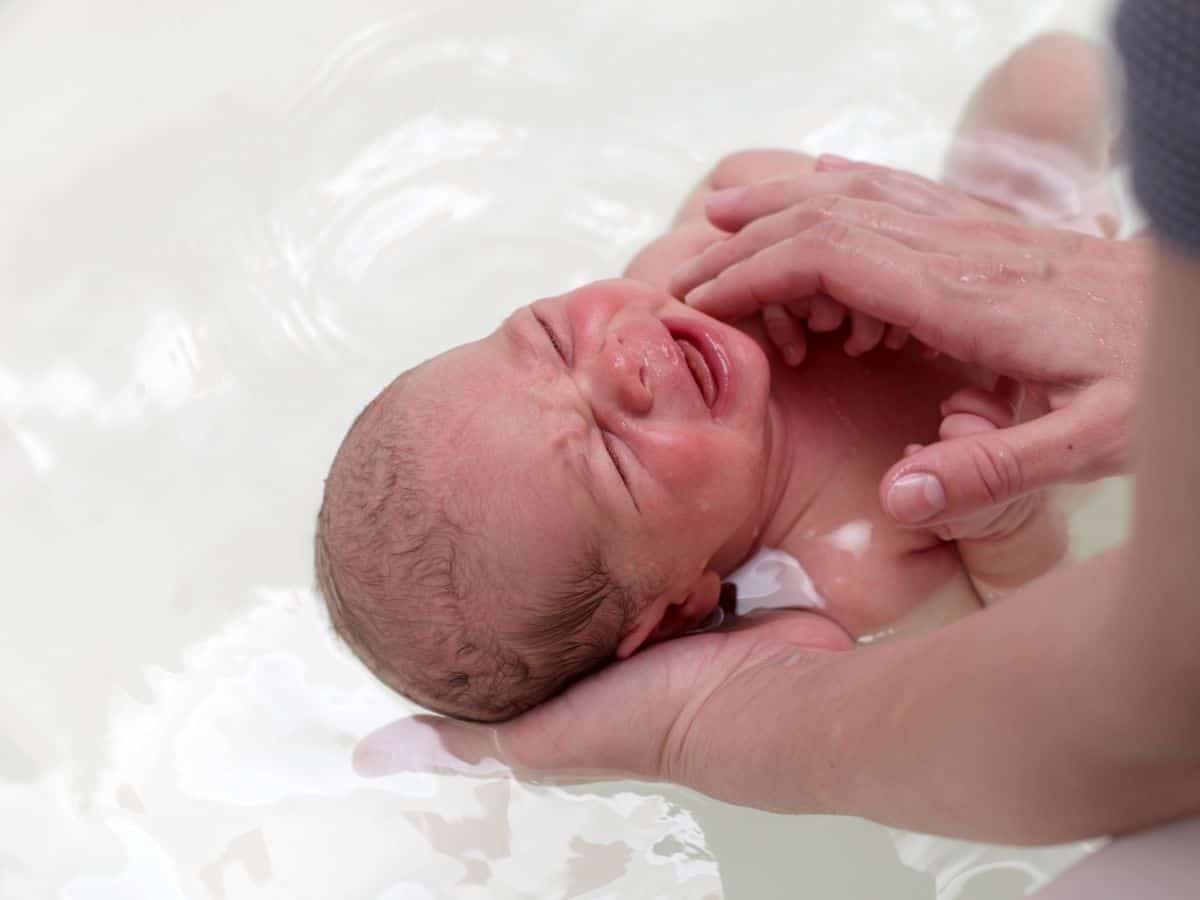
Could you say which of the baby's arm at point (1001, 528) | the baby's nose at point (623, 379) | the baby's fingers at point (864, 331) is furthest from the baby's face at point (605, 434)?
the baby's arm at point (1001, 528)

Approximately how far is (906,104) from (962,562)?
93 centimetres

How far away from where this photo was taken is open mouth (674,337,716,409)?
1343 millimetres

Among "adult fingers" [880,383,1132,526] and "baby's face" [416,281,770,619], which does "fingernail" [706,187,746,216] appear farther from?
"adult fingers" [880,383,1132,526]

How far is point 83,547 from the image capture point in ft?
5.61

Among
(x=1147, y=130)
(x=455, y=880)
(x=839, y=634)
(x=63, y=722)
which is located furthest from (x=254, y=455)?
(x=1147, y=130)

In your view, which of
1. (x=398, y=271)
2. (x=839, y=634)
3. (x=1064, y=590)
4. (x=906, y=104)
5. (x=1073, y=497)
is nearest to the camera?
(x=1064, y=590)

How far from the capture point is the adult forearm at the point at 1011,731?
716mm

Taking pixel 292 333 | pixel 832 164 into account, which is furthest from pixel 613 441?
pixel 292 333

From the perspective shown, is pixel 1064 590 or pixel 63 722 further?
pixel 63 722

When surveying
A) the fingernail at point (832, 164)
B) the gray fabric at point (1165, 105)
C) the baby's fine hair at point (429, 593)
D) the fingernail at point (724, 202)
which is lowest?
the baby's fine hair at point (429, 593)

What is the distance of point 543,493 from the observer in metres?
1.25

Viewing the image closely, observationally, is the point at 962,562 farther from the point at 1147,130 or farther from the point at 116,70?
the point at 116,70

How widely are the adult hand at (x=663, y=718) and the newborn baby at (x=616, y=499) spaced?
3 cm

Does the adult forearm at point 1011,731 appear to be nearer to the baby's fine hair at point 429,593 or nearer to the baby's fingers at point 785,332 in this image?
the baby's fine hair at point 429,593
